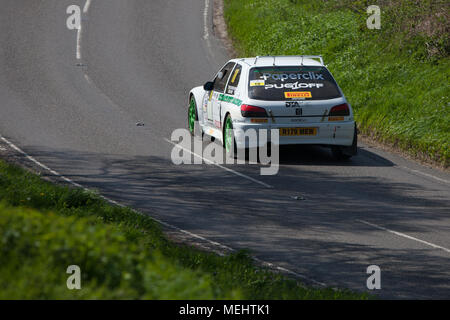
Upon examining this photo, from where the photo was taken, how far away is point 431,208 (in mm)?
11664

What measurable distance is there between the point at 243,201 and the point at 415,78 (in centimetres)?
863

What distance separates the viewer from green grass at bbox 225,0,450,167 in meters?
16.3

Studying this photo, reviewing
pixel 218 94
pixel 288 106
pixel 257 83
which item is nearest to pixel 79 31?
pixel 218 94

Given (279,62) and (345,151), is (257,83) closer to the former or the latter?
(279,62)

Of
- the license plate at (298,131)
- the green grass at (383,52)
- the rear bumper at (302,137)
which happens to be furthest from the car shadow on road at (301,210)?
the green grass at (383,52)

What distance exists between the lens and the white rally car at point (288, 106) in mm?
14242

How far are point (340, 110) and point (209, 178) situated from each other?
120 inches

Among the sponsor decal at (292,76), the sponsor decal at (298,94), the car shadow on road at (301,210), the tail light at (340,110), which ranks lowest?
the car shadow on road at (301,210)

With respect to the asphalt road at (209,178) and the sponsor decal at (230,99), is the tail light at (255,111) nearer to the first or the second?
the sponsor decal at (230,99)

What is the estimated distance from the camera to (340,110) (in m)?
14.5

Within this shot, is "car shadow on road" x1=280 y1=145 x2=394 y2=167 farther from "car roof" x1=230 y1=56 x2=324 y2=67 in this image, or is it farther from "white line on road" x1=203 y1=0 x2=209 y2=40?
"white line on road" x1=203 y1=0 x2=209 y2=40

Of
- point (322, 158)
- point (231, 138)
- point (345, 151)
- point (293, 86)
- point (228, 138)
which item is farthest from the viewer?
point (322, 158)

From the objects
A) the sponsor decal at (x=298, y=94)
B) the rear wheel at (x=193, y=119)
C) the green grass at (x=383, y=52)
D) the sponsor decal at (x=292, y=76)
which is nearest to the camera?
the sponsor decal at (x=298, y=94)
